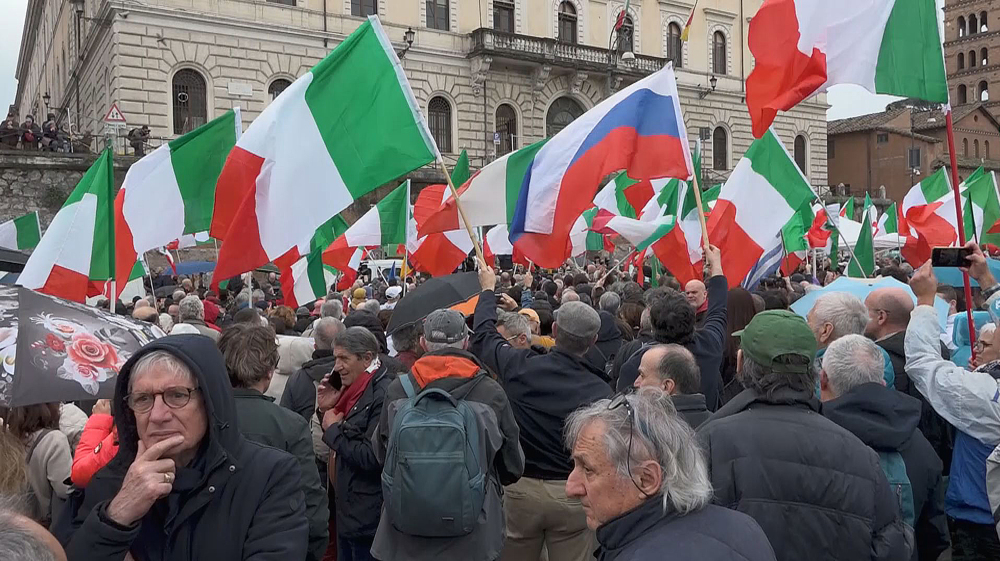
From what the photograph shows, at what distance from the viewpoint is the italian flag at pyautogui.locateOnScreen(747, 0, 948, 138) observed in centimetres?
453

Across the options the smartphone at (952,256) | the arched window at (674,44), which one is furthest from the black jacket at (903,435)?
the arched window at (674,44)

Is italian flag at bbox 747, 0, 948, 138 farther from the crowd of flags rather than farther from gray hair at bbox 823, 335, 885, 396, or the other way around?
gray hair at bbox 823, 335, 885, 396

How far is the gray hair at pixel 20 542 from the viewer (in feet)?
4.21

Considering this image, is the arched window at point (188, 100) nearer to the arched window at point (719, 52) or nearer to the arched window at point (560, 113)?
the arched window at point (560, 113)

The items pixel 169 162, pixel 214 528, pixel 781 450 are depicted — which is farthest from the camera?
pixel 169 162

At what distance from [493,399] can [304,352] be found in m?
2.13

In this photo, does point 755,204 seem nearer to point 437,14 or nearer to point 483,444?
point 483,444

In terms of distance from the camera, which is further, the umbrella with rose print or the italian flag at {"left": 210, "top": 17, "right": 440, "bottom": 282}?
the italian flag at {"left": 210, "top": 17, "right": 440, "bottom": 282}

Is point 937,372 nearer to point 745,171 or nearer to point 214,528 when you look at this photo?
point 214,528

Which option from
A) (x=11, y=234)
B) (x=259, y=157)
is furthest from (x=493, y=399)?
(x=11, y=234)

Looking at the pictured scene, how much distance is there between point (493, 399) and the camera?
3.28m

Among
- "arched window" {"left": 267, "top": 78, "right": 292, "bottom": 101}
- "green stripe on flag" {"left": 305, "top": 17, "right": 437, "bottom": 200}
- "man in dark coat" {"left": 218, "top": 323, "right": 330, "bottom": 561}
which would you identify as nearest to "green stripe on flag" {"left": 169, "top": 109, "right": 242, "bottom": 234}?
"green stripe on flag" {"left": 305, "top": 17, "right": 437, "bottom": 200}

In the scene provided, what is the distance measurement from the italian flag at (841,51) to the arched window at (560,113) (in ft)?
89.5

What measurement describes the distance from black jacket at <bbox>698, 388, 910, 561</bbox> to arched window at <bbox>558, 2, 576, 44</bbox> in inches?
1244
